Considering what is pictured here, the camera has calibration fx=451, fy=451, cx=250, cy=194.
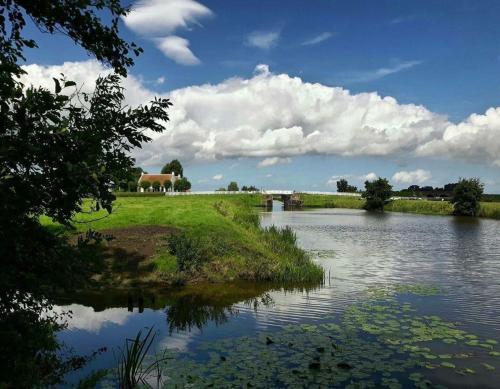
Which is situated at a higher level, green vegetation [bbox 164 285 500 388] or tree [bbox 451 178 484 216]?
tree [bbox 451 178 484 216]

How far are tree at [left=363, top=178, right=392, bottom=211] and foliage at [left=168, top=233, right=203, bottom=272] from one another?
103146 mm

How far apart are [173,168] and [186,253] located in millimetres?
156221

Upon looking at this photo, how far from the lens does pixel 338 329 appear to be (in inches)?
667

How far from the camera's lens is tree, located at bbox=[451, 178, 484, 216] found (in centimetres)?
9631

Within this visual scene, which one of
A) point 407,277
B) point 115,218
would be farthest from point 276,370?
point 115,218

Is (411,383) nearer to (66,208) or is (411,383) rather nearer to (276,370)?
(276,370)

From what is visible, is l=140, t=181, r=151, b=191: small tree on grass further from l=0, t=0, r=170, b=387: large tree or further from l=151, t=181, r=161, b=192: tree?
l=0, t=0, r=170, b=387: large tree

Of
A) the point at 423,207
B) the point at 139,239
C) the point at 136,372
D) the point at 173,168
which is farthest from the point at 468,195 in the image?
the point at 173,168

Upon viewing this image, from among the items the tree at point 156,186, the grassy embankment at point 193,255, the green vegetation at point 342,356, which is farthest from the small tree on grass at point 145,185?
the green vegetation at point 342,356

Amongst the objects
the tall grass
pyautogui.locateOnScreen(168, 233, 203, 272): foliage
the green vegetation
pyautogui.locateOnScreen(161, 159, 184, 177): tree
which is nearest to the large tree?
the green vegetation

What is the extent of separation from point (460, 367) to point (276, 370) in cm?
544

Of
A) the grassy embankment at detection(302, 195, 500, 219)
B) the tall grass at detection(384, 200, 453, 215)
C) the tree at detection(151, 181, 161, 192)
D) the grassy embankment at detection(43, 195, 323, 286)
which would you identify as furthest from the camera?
the tree at detection(151, 181, 161, 192)

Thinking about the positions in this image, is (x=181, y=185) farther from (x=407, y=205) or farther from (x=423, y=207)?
(x=423, y=207)

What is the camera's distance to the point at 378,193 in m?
124
